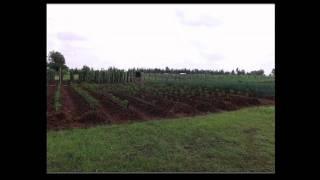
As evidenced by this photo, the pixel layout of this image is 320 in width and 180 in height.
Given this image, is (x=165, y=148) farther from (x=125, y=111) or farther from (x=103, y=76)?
(x=103, y=76)

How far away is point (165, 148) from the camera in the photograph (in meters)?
6.96

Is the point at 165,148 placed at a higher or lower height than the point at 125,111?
lower

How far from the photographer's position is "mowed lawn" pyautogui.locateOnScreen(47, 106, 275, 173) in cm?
587

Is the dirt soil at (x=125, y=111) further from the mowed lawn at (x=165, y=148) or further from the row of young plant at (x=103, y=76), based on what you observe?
the row of young plant at (x=103, y=76)

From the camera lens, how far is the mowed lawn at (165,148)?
231 inches

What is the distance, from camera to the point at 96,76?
30844 mm

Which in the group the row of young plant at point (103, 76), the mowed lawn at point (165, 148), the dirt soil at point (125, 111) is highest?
the row of young plant at point (103, 76)

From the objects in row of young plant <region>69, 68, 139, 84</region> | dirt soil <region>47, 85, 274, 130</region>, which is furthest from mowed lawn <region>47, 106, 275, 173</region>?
row of young plant <region>69, 68, 139, 84</region>

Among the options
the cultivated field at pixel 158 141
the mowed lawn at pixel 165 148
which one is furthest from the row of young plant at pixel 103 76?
the mowed lawn at pixel 165 148

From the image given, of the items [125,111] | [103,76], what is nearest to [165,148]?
[125,111]

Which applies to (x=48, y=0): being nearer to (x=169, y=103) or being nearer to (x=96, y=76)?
(x=169, y=103)
